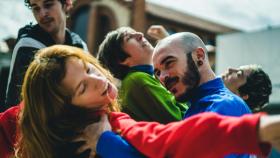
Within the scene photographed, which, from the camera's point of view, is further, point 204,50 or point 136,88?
point 136,88

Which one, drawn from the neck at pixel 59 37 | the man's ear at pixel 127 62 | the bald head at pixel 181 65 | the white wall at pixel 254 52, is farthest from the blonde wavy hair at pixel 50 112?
the white wall at pixel 254 52

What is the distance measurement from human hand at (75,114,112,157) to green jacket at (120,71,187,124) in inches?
26.7

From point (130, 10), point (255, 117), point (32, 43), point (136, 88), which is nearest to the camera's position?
point (255, 117)

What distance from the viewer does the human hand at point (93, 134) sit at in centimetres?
210

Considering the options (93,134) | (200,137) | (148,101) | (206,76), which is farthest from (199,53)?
(200,137)

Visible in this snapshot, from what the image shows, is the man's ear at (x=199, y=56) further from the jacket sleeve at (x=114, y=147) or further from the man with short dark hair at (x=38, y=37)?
the man with short dark hair at (x=38, y=37)

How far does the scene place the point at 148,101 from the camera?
114 inches

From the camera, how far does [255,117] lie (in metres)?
1.48

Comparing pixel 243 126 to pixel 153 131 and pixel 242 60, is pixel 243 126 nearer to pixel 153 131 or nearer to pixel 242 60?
pixel 153 131

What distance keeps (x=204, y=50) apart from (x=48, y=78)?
3.15ft

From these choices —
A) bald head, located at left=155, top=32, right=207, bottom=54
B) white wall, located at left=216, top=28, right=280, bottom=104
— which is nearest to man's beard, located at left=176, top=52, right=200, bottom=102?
A: bald head, located at left=155, top=32, right=207, bottom=54

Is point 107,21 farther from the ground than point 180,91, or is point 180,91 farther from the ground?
point 180,91

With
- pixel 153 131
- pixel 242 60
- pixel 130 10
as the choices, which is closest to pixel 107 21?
pixel 130 10

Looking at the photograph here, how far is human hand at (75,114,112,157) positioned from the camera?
210 cm
